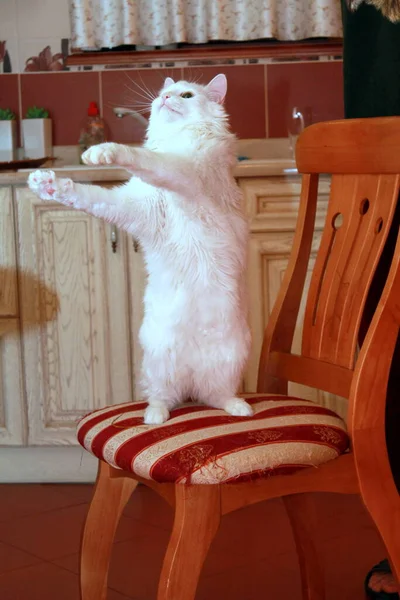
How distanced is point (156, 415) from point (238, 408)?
128 mm

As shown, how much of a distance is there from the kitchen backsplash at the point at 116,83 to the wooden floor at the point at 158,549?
1294 mm

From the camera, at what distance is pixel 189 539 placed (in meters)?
1.18

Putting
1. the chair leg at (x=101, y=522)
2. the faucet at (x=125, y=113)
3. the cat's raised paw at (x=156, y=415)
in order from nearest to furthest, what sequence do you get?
the cat's raised paw at (x=156, y=415), the chair leg at (x=101, y=522), the faucet at (x=125, y=113)

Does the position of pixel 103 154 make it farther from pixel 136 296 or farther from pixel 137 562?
pixel 136 296

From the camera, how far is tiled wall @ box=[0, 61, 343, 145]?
9.77 ft

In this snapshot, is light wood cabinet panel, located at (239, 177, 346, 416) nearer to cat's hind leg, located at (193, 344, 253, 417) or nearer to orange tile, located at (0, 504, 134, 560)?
orange tile, located at (0, 504, 134, 560)

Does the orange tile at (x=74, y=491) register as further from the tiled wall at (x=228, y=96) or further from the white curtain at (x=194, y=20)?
the white curtain at (x=194, y=20)

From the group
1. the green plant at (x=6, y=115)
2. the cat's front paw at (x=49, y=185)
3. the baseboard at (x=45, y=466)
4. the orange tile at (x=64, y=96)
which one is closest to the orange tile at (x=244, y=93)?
the orange tile at (x=64, y=96)

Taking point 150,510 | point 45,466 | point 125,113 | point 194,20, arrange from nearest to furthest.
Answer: point 150,510 → point 45,466 → point 125,113 → point 194,20

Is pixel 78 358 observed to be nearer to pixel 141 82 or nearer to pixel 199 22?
pixel 141 82

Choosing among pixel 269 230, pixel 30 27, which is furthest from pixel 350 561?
pixel 30 27

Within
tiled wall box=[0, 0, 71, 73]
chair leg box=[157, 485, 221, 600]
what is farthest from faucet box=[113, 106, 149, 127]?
chair leg box=[157, 485, 221, 600]

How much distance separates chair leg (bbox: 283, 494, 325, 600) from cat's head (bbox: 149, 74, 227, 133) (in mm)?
667

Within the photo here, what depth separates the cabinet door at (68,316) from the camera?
2455mm
